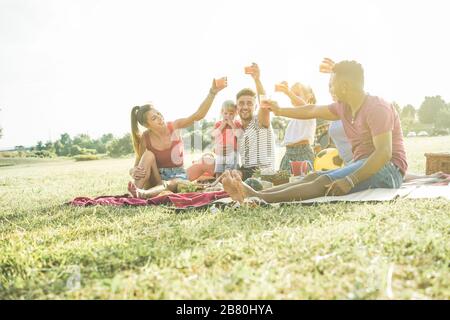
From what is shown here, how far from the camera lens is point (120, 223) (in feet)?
12.6

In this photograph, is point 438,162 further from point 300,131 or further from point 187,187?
point 187,187

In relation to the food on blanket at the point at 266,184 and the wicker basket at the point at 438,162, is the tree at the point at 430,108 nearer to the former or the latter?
the wicker basket at the point at 438,162

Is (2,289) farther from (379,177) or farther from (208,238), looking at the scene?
(379,177)

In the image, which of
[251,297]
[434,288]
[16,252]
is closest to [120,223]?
[16,252]

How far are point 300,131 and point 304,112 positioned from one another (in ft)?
6.00


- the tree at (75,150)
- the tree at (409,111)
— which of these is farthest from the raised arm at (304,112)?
the tree at (409,111)

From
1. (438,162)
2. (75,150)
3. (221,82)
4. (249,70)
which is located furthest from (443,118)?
(221,82)

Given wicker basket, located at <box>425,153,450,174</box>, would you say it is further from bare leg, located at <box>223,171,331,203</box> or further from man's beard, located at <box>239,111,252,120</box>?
bare leg, located at <box>223,171,331,203</box>

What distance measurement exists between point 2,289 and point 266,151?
15.5 feet

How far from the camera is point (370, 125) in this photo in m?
4.42

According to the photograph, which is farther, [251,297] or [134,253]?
[134,253]

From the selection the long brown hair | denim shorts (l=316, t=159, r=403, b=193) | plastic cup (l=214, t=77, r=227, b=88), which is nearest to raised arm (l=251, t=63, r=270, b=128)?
plastic cup (l=214, t=77, r=227, b=88)

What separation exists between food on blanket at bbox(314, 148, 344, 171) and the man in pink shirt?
1.28 metres

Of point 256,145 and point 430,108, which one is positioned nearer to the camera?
point 256,145
